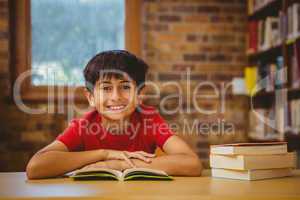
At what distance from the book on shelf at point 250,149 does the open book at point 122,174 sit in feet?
0.63

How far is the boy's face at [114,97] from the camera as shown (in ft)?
6.24

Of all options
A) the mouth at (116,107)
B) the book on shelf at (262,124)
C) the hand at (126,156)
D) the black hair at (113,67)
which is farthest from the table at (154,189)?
the book on shelf at (262,124)

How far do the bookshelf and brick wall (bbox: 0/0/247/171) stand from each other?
0.13 m

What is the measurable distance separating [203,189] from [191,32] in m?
2.90

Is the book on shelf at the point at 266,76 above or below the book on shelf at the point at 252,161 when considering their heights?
above

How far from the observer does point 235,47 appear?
4.17 metres

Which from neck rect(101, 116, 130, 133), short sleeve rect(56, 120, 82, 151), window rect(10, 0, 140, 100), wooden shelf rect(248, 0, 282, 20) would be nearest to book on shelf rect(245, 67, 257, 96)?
wooden shelf rect(248, 0, 282, 20)

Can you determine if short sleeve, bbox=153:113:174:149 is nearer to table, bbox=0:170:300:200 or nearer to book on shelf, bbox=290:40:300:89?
table, bbox=0:170:300:200

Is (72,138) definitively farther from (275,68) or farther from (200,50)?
(200,50)

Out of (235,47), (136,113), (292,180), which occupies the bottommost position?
(292,180)

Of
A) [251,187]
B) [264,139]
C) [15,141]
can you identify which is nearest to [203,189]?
[251,187]

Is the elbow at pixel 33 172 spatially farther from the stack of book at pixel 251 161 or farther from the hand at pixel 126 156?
the stack of book at pixel 251 161

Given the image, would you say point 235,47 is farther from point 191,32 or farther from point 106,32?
point 106,32

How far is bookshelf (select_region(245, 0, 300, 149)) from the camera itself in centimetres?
327
